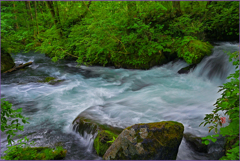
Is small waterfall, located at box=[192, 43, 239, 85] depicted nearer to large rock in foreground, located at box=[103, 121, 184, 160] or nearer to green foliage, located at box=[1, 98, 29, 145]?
large rock in foreground, located at box=[103, 121, 184, 160]

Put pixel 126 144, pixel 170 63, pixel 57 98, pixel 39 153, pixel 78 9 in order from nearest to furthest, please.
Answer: pixel 126 144 → pixel 39 153 → pixel 57 98 → pixel 170 63 → pixel 78 9

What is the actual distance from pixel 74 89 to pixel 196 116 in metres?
5.48

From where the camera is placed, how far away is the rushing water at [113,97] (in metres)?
4.75

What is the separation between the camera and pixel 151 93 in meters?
7.52

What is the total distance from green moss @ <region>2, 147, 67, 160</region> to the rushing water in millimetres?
270

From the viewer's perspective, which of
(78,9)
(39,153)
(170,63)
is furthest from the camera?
(78,9)

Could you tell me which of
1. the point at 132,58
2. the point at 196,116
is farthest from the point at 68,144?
the point at 132,58

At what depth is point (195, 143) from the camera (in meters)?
4.10

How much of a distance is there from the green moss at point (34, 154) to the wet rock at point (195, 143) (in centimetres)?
298

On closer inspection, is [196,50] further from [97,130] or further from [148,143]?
[148,143]

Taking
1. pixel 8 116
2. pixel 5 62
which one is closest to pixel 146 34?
pixel 5 62

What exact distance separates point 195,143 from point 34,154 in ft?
11.8

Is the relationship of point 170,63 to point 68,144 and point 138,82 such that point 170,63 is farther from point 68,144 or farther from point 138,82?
point 68,144

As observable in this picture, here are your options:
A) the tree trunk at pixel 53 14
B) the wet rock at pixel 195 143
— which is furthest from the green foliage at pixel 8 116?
the tree trunk at pixel 53 14
